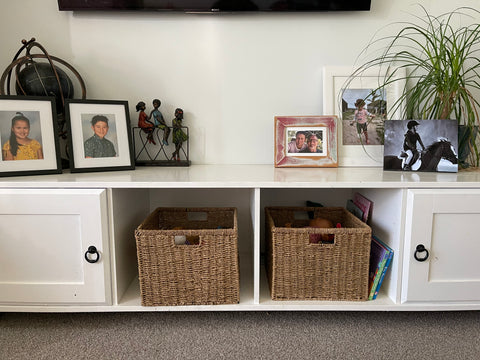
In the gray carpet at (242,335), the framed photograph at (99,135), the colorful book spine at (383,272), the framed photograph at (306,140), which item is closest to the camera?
the gray carpet at (242,335)

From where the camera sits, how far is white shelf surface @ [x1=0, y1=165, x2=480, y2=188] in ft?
3.14

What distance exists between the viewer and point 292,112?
4.50ft

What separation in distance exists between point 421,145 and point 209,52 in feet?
2.89

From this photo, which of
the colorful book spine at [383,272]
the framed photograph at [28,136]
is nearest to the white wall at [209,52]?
the framed photograph at [28,136]

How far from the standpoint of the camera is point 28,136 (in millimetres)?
1082

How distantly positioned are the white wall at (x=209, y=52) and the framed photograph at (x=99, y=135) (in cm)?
17

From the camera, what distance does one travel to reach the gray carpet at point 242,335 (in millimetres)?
911

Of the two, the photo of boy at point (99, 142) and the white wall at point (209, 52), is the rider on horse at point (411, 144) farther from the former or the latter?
the photo of boy at point (99, 142)

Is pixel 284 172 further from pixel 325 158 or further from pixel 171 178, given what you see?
pixel 171 178

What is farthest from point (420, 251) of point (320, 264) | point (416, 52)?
point (416, 52)

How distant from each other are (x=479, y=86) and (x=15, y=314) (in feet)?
6.36

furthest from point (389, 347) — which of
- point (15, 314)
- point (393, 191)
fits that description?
point (15, 314)

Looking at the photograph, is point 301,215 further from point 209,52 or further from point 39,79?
point 39,79

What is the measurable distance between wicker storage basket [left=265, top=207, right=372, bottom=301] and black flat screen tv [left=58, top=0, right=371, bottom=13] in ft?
2.84
